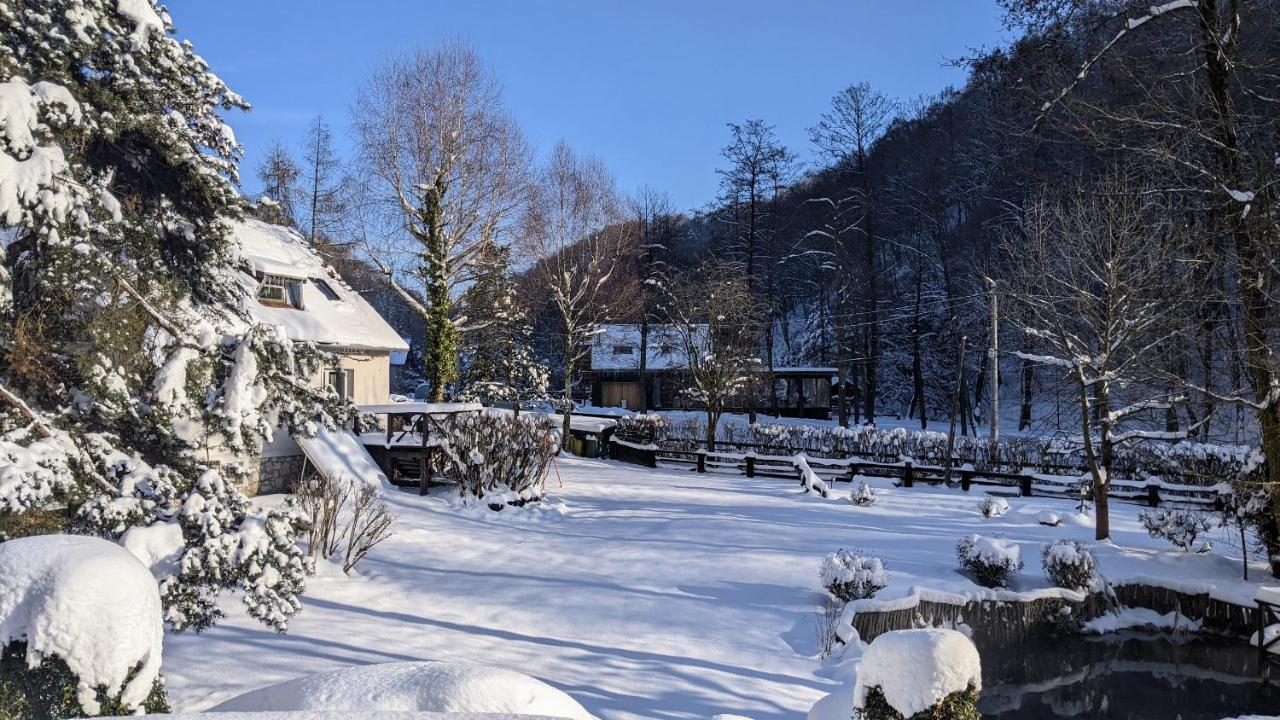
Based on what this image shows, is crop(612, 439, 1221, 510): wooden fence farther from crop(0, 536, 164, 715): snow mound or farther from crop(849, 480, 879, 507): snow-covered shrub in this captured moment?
crop(0, 536, 164, 715): snow mound

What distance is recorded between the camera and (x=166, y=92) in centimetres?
734

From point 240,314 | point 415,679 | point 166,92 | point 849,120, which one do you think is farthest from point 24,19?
point 849,120

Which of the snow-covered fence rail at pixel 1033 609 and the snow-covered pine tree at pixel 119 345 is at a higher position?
the snow-covered pine tree at pixel 119 345

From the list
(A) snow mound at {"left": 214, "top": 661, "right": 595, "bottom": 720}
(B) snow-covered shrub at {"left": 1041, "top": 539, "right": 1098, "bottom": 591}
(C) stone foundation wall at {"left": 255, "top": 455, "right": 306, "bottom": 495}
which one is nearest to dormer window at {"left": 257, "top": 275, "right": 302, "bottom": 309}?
(C) stone foundation wall at {"left": 255, "top": 455, "right": 306, "bottom": 495}

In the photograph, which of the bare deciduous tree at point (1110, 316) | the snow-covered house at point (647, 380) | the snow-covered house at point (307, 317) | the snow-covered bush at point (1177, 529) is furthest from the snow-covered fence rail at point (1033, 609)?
the snow-covered house at point (647, 380)

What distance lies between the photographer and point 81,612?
10.7ft

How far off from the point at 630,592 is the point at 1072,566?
19.7 feet

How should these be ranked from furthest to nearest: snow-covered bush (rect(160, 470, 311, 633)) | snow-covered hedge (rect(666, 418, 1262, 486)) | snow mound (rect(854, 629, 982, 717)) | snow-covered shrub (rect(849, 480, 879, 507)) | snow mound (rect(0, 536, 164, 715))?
snow-covered hedge (rect(666, 418, 1262, 486)) < snow-covered shrub (rect(849, 480, 879, 507)) < snow-covered bush (rect(160, 470, 311, 633)) < snow mound (rect(854, 629, 982, 717)) < snow mound (rect(0, 536, 164, 715))

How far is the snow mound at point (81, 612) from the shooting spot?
3221 millimetres

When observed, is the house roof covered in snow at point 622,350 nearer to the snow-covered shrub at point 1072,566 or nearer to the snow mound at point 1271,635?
the snow-covered shrub at point 1072,566

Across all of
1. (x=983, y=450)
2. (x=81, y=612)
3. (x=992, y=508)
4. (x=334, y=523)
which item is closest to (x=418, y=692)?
(x=81, y=612)

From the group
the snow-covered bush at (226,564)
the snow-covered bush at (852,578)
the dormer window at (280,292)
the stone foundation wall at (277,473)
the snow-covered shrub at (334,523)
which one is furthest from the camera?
the dormer window at (280,292)

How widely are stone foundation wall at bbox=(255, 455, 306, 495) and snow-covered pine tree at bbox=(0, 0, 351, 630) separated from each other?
7.51 m

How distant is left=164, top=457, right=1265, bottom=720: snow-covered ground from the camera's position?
6.61 metres
